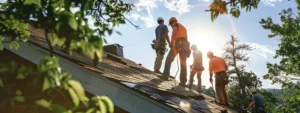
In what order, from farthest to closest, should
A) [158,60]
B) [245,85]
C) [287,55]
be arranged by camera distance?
[245,85]
[287,55]
[158,60]

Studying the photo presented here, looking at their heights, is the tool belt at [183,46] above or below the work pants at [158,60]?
above

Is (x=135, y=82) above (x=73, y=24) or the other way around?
the other way around

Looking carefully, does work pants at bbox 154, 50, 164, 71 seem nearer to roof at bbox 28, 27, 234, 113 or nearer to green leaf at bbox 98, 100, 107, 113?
roof at bbox 28, 27, 234, 113

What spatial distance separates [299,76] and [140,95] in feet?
87.8

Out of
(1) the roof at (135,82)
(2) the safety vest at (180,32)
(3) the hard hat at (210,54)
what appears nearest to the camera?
(1) the roof at (135,82)

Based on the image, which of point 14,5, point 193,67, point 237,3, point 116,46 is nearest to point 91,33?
point 14,5

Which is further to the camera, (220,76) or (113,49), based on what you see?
(113,49)

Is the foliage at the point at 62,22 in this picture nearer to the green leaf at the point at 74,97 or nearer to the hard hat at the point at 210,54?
the green leaf at the point at 74,97

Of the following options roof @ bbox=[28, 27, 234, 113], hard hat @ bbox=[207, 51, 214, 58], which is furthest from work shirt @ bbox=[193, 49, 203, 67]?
roof @ bbox=[28, 27, 234, 113]

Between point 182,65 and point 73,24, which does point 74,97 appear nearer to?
point 73,24

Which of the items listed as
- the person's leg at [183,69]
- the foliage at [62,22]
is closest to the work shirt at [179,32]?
the person's leg at [183,69]

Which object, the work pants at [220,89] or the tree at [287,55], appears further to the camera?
the tree at [287,55]

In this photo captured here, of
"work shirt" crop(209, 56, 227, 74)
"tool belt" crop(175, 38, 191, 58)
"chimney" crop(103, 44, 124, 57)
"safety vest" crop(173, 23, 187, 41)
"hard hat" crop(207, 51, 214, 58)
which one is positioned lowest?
"work shirt" crop(209, 56, 227, 74)

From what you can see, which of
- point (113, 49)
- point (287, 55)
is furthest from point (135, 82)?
point (287, 55)
